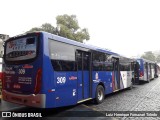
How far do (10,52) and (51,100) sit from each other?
261 centimetres

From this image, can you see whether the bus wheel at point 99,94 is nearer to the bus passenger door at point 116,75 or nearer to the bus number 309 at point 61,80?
the bus passenger door at point 116,75

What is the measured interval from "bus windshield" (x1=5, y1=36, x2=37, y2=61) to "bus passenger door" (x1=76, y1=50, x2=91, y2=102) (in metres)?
2.32

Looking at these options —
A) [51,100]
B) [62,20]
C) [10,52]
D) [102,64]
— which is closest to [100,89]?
[102,64]

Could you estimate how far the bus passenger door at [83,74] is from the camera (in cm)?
842

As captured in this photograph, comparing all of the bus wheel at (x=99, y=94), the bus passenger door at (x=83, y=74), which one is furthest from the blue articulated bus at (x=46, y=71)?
the bus wheel at (x=99, y=94)

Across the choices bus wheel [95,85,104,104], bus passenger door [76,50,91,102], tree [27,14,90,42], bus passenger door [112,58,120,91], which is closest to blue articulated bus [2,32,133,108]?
bus passenger door [76,50,91,102]

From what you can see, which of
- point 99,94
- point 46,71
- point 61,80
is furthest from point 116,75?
point 46,71

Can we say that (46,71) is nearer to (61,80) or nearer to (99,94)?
(61,80)

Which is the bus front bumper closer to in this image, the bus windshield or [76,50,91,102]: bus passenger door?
the bus windshield

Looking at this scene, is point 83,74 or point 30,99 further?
point 83,74

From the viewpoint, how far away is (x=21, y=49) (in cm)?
704

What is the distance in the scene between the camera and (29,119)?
690cm

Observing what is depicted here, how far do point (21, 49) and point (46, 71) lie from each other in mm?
1417

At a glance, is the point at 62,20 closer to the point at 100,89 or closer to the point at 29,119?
the point at 100,89
